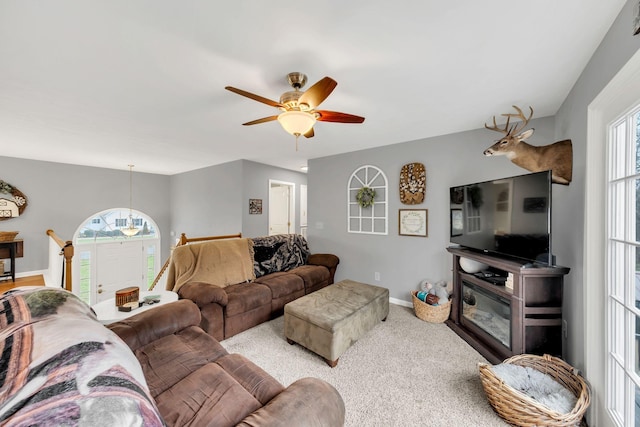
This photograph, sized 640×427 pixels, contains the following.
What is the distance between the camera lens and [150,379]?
1.26 meters

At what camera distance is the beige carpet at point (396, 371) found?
158cm

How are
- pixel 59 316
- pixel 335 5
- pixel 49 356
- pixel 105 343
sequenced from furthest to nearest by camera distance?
1. pixel 335 5
2. pixel 59 316
3. pixel 105 343
4. pixel 49 356

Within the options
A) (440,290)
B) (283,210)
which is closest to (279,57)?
(440,290)

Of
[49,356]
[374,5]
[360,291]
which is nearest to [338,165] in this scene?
[360,291]

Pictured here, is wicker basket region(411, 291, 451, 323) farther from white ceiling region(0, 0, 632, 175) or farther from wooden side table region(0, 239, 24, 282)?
wooden side table region(0, 239, 24, 282)

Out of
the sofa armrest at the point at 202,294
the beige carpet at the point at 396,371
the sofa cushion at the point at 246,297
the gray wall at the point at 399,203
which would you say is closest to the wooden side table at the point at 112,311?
the sofa armrest at the point at 202,294

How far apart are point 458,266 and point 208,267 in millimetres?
2990

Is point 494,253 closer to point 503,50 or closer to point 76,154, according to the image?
point 503,50

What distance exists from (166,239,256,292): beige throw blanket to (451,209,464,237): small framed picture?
2.68m

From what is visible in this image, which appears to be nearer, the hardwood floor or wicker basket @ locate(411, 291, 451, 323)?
wicker basket @ locate(411, 291, 451, 323)

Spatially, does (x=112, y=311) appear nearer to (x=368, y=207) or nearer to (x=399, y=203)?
(x=368, y=207)

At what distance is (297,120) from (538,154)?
2.13 m

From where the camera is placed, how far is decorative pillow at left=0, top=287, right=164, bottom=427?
0.51 meters

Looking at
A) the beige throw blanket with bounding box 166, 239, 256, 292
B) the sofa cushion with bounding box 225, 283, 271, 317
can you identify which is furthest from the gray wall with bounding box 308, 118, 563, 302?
the sofa cushion with bounding box 225, 283, 271, 317
